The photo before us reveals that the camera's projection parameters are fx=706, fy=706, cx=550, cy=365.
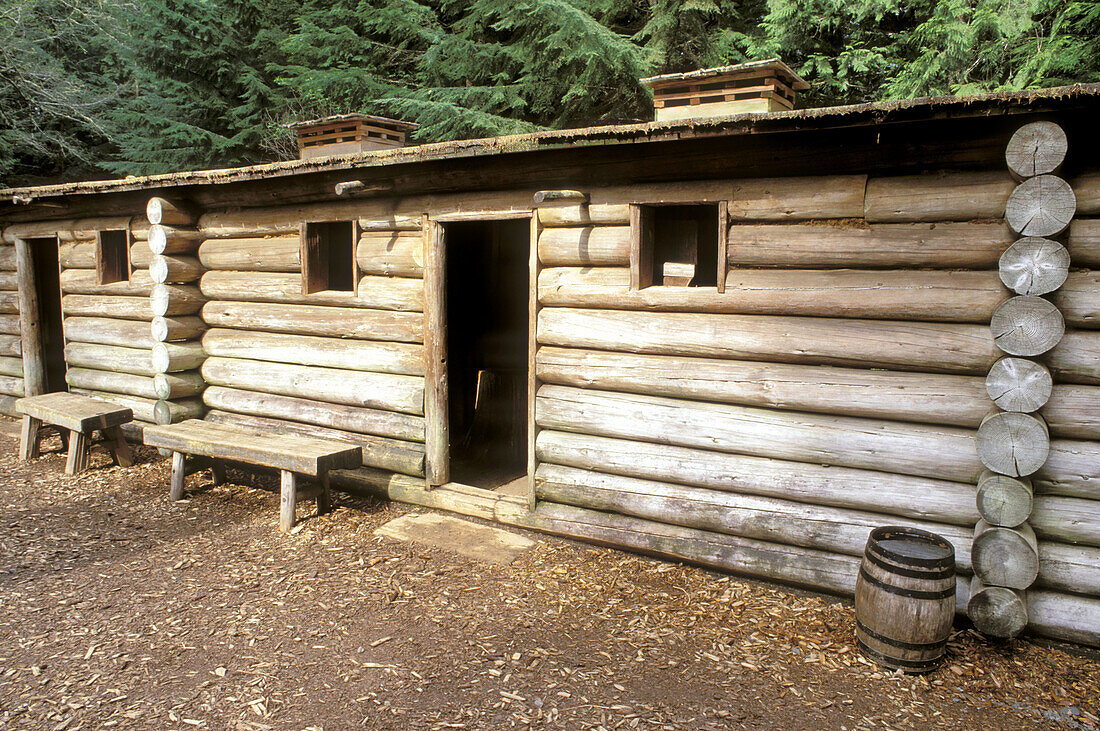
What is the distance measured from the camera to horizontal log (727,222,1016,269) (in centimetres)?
461

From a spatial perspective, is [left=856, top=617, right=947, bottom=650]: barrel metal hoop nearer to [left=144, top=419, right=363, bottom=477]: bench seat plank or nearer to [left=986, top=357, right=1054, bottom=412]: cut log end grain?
[left=986, top=357, right=1054, bottom=412]: cut log end grain

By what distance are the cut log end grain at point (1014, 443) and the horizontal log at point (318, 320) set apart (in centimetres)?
486

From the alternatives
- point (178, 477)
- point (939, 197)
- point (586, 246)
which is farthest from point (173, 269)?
point (939, 197)

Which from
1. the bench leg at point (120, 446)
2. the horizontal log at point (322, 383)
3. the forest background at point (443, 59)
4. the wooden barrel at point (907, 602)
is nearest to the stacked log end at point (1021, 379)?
the wooden barrel at point (907, 602)

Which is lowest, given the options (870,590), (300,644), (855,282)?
(300,644)

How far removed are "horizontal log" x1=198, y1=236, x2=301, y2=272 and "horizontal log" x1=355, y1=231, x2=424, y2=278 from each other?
0.96m

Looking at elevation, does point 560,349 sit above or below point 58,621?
above

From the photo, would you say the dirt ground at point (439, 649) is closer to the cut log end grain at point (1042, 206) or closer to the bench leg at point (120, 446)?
the bench leg at point (120, 446)

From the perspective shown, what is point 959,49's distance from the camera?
1034cm

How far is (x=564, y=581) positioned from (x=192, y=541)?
11.3ft

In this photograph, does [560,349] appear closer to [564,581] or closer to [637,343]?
[637,343]

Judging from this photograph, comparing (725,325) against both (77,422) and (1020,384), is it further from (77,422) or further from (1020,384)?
(77,422)

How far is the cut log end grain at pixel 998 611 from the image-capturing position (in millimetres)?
4395

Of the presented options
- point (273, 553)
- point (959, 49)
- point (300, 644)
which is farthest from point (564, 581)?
point (959, 49)
